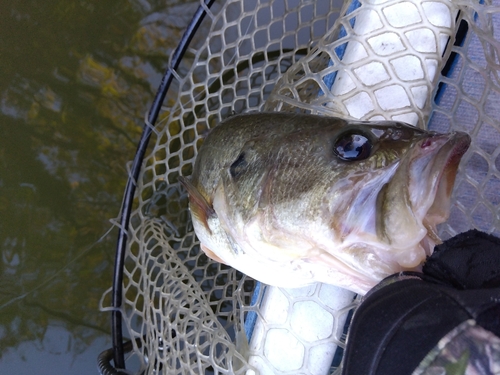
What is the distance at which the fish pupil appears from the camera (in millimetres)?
934

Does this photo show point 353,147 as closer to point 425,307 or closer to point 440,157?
point 440,157

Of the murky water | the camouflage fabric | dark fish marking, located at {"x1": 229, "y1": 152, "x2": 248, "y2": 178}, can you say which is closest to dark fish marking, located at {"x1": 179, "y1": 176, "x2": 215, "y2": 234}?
dark fish marking, located at {"x1": 229, "y1": 152, "x2": 248, "y2": 178}

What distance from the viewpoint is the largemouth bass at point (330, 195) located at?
85 centimetres

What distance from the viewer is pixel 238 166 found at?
1.19 m

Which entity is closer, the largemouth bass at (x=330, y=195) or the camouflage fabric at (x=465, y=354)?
the camouflage fabric at (x=465, y=354)

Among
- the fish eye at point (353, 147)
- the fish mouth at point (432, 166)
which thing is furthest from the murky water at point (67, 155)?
the fish mouth at point (432, 166)

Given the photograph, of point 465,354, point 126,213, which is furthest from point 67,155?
point 465,354

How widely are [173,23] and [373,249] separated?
2.26 meters

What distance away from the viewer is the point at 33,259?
2.60 metres

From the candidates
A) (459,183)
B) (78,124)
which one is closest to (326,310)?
(459,183)

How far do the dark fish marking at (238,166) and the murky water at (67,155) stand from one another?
1.62 m

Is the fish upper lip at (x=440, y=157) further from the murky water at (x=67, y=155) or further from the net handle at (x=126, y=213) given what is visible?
the murky water at (x=67, y=155)

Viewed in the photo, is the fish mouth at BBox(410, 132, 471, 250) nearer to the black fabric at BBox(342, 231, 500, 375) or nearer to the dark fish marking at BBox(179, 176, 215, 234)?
the black fabric at BBox(342, 231, 500, 375)

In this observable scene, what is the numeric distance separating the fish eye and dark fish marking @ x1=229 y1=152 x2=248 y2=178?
31 cm
